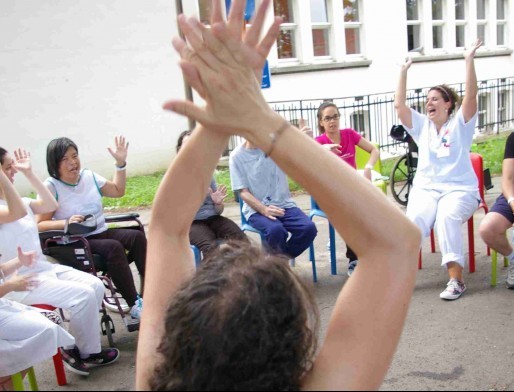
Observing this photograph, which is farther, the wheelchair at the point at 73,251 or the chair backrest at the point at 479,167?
the chair backrest at the point at 479,167

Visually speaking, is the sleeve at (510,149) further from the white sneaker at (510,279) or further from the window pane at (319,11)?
the window pane at (319,11)

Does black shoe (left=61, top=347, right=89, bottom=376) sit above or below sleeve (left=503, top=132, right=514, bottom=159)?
below

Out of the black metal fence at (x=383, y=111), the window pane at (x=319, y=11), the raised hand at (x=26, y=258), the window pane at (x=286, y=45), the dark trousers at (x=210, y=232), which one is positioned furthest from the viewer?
the window pane at (x=319, y=11)

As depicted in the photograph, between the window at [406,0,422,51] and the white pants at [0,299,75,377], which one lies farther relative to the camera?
the window at [406,0,422,51]

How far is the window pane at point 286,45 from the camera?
39.6 ft

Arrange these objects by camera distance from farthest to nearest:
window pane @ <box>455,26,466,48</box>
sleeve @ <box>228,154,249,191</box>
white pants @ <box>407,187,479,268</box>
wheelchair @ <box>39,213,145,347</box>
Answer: window pane @ <box>455,26,466,48</box> < sleeve @ <box>228,154,249,191</box> < white pants @ <box>407,187,479,268</box> < wheelchair @ <box>39,213,145,347</box>

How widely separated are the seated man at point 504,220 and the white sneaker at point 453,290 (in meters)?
0.39

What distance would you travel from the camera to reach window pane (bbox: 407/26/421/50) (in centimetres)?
1413

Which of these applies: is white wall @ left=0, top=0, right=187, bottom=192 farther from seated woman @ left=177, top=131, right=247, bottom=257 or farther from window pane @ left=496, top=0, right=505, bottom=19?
window pane @ left=496, top=0, right=505, bottom=19

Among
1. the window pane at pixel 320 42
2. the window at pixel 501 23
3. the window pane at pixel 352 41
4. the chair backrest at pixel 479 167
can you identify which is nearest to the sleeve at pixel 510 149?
the chair backrest at pixel 479 167

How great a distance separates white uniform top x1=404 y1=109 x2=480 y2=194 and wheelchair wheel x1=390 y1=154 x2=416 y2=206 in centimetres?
272

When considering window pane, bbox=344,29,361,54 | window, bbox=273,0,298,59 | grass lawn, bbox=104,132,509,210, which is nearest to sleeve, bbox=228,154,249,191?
grass lawn, bbox=104,132,509,210

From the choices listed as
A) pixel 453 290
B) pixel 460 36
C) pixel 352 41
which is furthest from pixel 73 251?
pixel 460 36

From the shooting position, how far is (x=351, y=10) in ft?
42.3
